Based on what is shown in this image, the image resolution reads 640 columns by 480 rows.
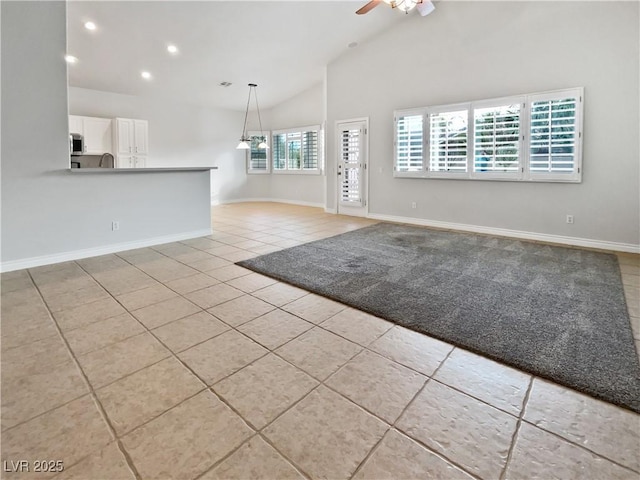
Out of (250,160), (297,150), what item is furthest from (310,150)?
(250,160)

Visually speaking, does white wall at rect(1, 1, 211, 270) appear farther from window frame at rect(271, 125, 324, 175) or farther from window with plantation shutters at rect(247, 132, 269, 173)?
window with plantation shutters at rect(247, 132, 269, 173)

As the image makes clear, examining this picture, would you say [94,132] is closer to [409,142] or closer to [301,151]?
[301,151]

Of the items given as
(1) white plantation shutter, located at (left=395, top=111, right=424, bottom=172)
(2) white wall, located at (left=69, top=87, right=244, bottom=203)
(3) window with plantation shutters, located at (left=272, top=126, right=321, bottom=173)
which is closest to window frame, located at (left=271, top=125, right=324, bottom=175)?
(3) window with plantation shutters, located at (left=272, top=126, right=321, bottom=173)

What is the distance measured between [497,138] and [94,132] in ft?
24.9

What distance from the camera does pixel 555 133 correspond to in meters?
4.94

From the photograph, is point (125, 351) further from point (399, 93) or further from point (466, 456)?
point (399, 93)

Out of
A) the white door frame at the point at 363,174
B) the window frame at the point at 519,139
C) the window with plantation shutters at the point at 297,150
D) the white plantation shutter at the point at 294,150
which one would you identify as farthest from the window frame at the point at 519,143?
the white plantation shutter at the point at 294,150

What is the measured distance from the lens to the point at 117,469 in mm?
1330

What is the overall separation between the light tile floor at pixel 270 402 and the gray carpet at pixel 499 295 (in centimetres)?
16

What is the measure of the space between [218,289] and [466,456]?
7.94ft

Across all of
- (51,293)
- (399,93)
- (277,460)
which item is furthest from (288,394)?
(399,93)

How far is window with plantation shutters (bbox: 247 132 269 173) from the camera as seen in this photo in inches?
415

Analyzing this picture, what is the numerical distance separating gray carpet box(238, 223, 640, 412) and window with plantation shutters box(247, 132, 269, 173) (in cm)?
609

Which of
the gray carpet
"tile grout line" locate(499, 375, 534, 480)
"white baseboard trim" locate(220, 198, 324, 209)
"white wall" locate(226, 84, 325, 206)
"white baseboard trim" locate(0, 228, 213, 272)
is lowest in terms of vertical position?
"tile grout line" locate(499, 375, 534, 480)
